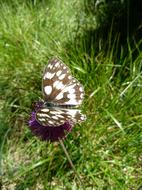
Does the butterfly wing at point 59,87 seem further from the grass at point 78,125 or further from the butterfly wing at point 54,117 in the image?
the grass at point 78,125

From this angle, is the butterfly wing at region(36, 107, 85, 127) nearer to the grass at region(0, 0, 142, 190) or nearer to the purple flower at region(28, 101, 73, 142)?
the purple flower at region(28, 101, 73, 142)

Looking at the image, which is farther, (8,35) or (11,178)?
(8,35)

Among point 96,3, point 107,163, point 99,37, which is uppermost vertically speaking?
point 96,3

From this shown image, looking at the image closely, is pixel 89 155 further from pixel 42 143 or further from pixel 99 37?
pixel 99 37

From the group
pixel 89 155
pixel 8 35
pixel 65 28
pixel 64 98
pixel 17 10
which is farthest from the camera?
pixel 17 10

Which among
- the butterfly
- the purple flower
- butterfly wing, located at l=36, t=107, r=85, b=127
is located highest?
the butterfly

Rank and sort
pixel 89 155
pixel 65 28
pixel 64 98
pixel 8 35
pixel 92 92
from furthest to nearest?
pixel 65 28, pixel 8 35, pixel 92 92, pixel 89 155, pixel 64 98

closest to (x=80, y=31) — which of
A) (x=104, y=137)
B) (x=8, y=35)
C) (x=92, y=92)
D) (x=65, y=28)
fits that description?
(x=65, y=28)

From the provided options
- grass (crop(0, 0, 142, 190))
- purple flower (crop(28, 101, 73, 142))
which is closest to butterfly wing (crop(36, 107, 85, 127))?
purple flower (crop(28, 101, 73, 142))
